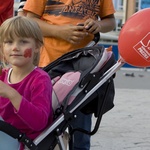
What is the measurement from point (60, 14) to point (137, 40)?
56cm

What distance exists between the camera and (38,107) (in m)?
2.31

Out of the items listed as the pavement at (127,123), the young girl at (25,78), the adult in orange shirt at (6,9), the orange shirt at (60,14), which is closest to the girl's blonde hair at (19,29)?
the young girl at (25,78)

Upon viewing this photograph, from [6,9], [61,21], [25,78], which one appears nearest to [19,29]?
[25,78]

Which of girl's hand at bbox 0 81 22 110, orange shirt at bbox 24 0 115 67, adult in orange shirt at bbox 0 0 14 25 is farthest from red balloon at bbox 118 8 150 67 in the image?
adult in orange shirt at bbox 0 0 14 25

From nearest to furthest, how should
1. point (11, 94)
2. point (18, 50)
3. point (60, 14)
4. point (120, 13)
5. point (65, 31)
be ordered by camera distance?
point (11, 94) → point (18, 50) → point (65, 31) → point (60, 14) → point (120, 13)

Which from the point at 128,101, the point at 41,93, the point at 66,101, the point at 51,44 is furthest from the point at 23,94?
the point at 128,101

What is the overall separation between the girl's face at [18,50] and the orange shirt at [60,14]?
0.60 m

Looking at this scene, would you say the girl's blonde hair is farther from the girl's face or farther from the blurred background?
the blurred background

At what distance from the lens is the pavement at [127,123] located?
4562 mm

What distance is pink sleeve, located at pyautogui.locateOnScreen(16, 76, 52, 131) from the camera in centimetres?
227

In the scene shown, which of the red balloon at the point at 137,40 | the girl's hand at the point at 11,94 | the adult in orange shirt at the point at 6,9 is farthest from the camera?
the adult in orange shirt at the point at 6,9

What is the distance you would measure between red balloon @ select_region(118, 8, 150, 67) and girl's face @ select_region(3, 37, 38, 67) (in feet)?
1.80

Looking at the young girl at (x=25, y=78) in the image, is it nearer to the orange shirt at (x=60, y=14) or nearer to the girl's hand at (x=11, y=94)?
the girl's hand at (x=11, y=94)

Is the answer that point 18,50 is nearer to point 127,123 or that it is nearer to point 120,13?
point 127,123
